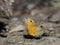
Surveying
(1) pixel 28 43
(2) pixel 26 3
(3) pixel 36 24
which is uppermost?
(2) pixel 26 3

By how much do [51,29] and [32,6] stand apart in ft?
10.1

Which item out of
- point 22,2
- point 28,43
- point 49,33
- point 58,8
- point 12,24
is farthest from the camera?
point 22,2

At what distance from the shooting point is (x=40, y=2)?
736 cm

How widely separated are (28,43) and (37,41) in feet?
0.46

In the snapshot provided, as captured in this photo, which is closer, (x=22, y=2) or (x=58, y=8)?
(x=58, y=8)

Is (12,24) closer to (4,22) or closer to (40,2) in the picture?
(4,22)

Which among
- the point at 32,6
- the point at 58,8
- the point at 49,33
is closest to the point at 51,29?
the point at 49,33

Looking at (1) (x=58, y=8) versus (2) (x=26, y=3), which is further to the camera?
(2) (x=26, y=3)

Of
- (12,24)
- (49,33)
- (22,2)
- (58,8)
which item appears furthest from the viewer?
(22,2)

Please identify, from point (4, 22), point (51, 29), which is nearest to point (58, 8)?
point (51, 29)

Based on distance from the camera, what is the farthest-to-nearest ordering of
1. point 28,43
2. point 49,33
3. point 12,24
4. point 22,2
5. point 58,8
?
point 22,2, point 58,8, point 12,24, point 49,33, point 28,43

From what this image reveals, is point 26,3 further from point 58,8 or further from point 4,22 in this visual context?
point 4,22

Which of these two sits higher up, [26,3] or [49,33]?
[26,3]

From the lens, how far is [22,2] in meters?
7.23
